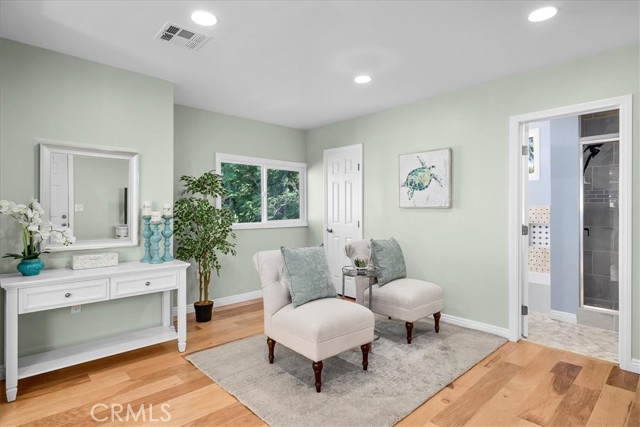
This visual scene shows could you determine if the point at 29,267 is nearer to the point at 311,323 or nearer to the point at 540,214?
the point at 311,323

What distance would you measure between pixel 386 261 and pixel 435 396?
1382 millimetres

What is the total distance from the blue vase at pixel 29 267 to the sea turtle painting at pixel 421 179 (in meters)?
3.54

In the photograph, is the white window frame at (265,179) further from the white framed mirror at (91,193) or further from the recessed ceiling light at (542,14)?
the recessed ceiling light at (542,14)

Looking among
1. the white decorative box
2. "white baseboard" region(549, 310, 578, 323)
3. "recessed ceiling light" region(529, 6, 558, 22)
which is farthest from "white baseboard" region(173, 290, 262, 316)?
"recessed ceiling light" region(529, 6, 558, 22)

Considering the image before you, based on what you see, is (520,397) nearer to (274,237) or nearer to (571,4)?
(571,4)

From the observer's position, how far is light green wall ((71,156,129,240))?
291 centimetres

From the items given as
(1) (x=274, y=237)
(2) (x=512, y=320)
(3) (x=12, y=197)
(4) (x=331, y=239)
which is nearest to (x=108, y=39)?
(3) (x=12, y=197)

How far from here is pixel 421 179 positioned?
3975 millimetres

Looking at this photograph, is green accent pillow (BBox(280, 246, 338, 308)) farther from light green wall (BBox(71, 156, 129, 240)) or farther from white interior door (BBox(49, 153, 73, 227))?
white interior door (BBox(49, 153, 73, 227))

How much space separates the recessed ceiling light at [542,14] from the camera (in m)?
2.19

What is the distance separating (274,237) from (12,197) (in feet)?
9.89

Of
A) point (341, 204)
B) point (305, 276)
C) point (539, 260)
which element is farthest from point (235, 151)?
point (539, 260)

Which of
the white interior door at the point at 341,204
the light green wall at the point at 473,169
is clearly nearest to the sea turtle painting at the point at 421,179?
the light green wall at the point at 473,169

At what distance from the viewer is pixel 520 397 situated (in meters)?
2.32
